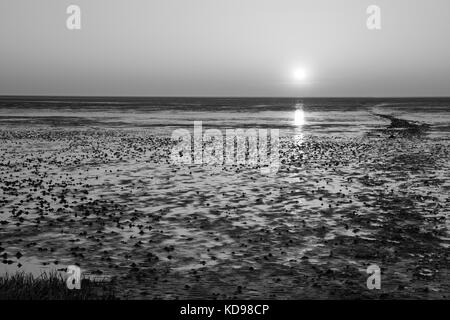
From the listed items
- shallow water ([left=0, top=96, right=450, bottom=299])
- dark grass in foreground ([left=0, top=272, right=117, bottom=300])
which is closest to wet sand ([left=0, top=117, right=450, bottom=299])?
shallow water ([left=0, top=96, right=450, bottom=299])

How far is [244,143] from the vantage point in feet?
163

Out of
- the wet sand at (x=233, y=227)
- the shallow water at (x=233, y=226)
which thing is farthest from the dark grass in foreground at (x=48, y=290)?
the shallow water at (x=233, y=226)

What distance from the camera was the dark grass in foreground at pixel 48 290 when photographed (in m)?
9.97

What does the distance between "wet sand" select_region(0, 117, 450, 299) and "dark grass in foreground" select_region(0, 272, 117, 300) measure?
0.61 metres

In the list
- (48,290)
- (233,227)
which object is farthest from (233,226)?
(48,290)

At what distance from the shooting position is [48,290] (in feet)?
34.5

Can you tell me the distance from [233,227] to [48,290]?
8368 millimetres

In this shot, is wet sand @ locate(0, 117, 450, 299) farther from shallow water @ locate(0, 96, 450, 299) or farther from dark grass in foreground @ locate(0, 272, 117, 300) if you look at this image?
dark grass in foreground @ locate(0, 272, 117, 300)

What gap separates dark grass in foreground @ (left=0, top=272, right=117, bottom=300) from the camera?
392 inches

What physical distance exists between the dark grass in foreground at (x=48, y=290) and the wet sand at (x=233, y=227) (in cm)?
61

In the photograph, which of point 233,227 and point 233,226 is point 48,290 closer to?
point 233,227
